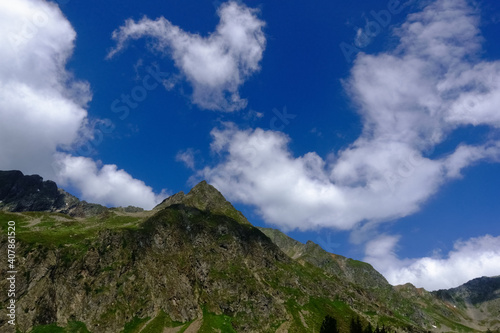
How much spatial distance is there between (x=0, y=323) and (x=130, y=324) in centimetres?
6380

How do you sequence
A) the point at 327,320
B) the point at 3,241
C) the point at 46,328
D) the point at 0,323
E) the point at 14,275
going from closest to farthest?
the point at 327,320 < the point at 0,323 < the point at 46,328 < the point at 14,275 < the point at 3,241

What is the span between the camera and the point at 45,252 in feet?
641

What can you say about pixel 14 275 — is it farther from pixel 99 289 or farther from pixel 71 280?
pixel 99 289

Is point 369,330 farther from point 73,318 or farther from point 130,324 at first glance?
point 73,318

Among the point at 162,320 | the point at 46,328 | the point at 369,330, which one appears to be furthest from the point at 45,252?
the point at 369,330

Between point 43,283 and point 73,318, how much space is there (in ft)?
89.2

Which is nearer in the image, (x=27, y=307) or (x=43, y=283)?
(x=27, y=307)

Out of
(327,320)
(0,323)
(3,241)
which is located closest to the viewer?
(327,320)

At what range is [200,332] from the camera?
19462 cm

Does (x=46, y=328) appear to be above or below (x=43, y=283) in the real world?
below

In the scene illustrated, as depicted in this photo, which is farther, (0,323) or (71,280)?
(71,280)

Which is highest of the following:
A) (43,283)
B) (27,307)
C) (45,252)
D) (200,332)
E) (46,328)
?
(45,252)

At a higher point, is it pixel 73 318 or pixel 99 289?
pixel 99 289

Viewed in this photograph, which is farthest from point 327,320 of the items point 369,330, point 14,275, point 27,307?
point 14,275
